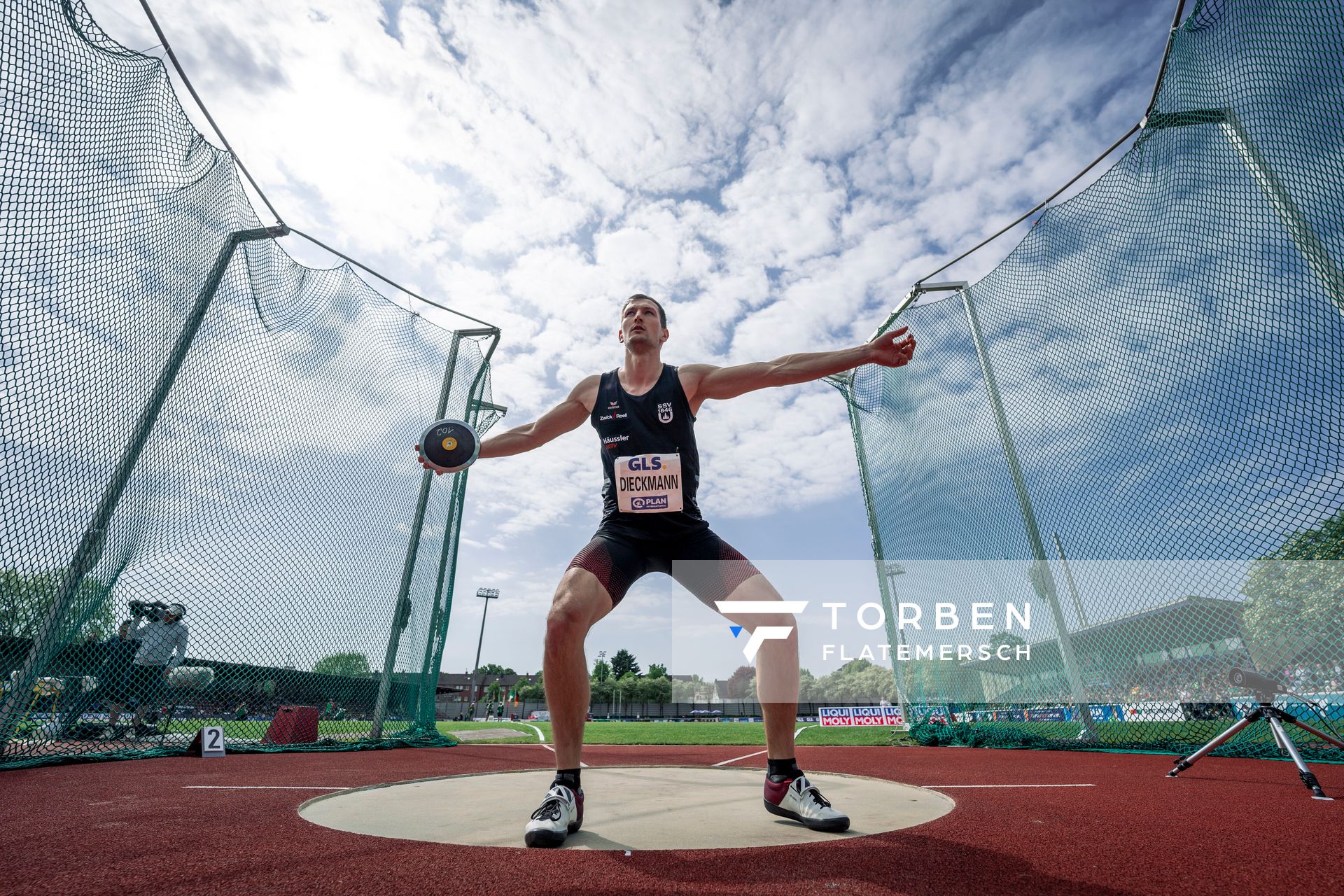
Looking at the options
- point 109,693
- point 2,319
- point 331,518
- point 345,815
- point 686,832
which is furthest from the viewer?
point 331,518

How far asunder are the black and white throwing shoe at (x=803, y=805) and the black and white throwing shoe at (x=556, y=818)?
719mm

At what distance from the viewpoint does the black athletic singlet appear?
2875 millimetres

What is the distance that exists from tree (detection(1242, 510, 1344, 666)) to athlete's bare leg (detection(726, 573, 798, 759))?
4215mm

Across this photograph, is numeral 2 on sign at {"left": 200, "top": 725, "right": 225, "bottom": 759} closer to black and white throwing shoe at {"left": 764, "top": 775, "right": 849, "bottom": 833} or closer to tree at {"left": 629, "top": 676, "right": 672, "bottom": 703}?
black and white throwing shoe at {"left": 764, "top": 775, "right": 849, "bottom": 833}

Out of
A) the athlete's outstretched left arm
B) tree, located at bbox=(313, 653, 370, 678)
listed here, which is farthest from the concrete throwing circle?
tree, located at bbox=(313, 653, 370, 678)

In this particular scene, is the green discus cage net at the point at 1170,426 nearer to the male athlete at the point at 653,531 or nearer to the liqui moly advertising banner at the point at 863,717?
the male athlete at the point at 653,531

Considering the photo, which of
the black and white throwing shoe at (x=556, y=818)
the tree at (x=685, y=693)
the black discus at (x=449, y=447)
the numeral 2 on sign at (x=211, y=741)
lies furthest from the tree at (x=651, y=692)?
the black and white throwing shoe at (x=556, y=818)

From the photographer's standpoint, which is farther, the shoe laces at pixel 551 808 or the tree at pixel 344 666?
the tree at pixel 344 666

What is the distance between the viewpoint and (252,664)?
5.86 m

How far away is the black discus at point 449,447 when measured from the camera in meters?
3.14

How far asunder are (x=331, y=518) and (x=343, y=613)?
3.35 ft

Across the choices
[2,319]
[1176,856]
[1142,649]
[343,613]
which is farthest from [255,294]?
[1142,649]

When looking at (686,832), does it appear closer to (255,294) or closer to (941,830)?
(941,830)

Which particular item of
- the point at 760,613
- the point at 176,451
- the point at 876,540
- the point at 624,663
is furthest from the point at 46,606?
the point at 624,663
